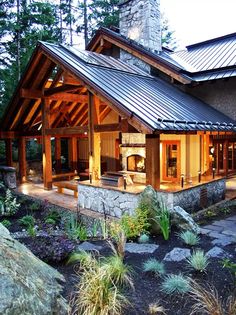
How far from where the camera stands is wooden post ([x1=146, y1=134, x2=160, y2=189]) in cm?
761

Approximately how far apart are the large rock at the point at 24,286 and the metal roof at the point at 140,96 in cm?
420

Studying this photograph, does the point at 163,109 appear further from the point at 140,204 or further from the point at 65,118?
the point at 65,118

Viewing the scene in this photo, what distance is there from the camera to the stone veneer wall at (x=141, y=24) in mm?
12195

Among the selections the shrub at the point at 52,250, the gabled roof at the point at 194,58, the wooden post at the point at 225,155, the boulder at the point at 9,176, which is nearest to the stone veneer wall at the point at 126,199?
the shrub at the point at 52,250

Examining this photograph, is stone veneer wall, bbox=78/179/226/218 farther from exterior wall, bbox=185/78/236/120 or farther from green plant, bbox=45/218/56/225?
exterior wall, bbox=185/78/236/120

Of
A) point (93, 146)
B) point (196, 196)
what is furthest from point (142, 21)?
point (196, 196)

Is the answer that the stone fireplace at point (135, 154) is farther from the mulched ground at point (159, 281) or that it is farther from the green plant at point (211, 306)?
the green plant at point (211, 306)

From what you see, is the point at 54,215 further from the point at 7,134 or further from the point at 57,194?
the point at 7,134

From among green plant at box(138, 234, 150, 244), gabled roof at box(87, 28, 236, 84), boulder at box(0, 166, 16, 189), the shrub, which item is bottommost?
green plant at box(138, 234, 150, 244)

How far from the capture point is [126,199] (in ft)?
26.0

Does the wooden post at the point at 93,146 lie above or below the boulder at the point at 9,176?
above

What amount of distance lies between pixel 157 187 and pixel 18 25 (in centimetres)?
1282

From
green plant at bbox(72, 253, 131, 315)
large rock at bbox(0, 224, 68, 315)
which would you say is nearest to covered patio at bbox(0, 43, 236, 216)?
green plant at bbox(72, 253, 131, 315)

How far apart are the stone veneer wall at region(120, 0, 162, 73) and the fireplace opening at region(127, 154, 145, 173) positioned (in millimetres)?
4101
